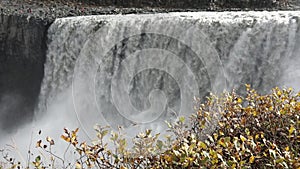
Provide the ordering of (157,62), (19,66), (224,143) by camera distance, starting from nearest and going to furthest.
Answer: (224,143) → (157,62) → (19,66)

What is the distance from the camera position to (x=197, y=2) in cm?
1105

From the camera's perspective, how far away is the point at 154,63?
7.04m

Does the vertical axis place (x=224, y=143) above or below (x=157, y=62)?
below

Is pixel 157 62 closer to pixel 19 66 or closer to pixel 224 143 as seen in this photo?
pixel 19 66

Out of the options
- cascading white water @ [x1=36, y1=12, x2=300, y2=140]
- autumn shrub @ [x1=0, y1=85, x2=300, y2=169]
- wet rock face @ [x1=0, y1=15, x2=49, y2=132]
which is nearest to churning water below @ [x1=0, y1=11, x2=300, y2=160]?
cascading white water @ [x1=36, y1=12, x2=300, y2=140]

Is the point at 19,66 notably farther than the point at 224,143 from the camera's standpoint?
Yes


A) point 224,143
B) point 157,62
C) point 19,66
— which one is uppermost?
point 19,66

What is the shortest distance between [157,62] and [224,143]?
496 cm

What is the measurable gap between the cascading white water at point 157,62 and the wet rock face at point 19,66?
1.23ft

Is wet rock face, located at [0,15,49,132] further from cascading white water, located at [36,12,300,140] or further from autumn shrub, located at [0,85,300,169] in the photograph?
autumn shrub, located at [0,85,300,169]

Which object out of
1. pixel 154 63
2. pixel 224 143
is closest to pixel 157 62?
pixel 154 63

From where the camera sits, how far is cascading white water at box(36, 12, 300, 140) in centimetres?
588

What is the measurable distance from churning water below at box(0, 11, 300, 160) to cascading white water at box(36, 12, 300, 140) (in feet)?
0.04

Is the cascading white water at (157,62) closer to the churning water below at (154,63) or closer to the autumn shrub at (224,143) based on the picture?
the churning water below at (154,63)
